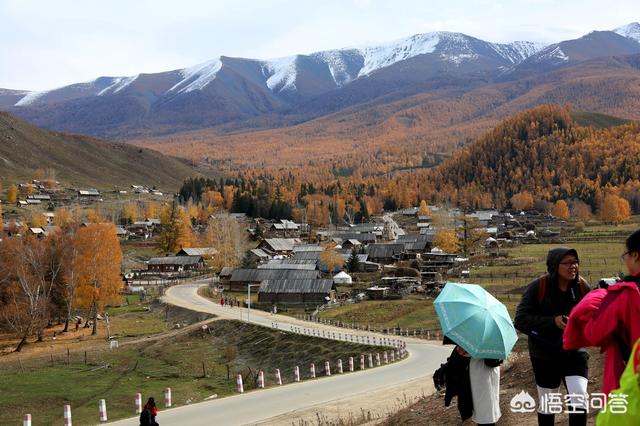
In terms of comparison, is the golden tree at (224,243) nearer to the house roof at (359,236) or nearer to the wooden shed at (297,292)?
the house roof at (359,236)

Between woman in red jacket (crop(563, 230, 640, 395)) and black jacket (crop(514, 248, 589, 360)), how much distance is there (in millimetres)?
2419

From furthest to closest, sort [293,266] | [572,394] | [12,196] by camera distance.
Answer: [12,196] < [293,266] < [572,394]

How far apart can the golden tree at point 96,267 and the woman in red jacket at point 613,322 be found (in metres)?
54.2

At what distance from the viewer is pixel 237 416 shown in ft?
68.1

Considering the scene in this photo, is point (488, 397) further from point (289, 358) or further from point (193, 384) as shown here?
point (289, 358)

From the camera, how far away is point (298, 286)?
7019 cm

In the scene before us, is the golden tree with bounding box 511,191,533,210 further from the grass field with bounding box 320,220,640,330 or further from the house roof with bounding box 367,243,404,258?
the house roof with bounding box 367,243,404,258

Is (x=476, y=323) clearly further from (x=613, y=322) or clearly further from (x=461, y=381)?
(x=613, y=322)

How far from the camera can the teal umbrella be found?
9102 millimetres

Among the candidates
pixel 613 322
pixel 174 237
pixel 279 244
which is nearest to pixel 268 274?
pixel 279 244

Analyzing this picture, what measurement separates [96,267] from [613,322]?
185ft

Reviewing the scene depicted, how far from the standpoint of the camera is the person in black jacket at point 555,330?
8695mm

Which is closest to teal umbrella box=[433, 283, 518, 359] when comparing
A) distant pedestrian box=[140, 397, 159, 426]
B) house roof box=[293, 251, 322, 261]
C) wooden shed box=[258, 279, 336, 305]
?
distant pedestrian box=[140, 397, 159, 426]

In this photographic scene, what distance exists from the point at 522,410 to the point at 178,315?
2033 inches
